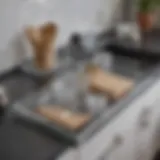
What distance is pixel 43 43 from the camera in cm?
175

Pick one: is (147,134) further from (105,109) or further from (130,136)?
(105,109)

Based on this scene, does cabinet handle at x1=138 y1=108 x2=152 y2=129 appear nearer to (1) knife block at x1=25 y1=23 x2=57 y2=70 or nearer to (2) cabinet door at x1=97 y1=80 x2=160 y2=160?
(2) cabinet door at x1=97 y1=80 x2=160 y2=160

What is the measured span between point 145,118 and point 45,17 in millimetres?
688

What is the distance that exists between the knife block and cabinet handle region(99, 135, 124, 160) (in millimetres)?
470

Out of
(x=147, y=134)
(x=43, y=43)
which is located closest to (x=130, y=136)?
(x=147, y=134)

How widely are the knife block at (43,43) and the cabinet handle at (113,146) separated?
0.47 metres

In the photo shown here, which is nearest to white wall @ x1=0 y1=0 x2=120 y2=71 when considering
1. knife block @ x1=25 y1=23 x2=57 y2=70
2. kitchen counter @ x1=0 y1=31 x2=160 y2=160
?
knife block @ x1=25 y1=23 x2=57 y2=70

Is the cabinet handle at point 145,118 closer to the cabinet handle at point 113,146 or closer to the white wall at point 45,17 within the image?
the cabinet handle at point 113,146

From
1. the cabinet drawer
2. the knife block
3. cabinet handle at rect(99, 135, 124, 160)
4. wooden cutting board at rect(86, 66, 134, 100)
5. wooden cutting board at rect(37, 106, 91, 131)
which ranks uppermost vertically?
the knife block

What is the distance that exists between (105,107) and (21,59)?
0.56 m

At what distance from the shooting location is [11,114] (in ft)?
4.68

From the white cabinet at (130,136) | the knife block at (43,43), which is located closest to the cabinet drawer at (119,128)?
the white cabinet at (130,136)

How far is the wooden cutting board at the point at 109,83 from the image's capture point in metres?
1.58

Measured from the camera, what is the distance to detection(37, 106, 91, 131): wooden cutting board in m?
1.34
